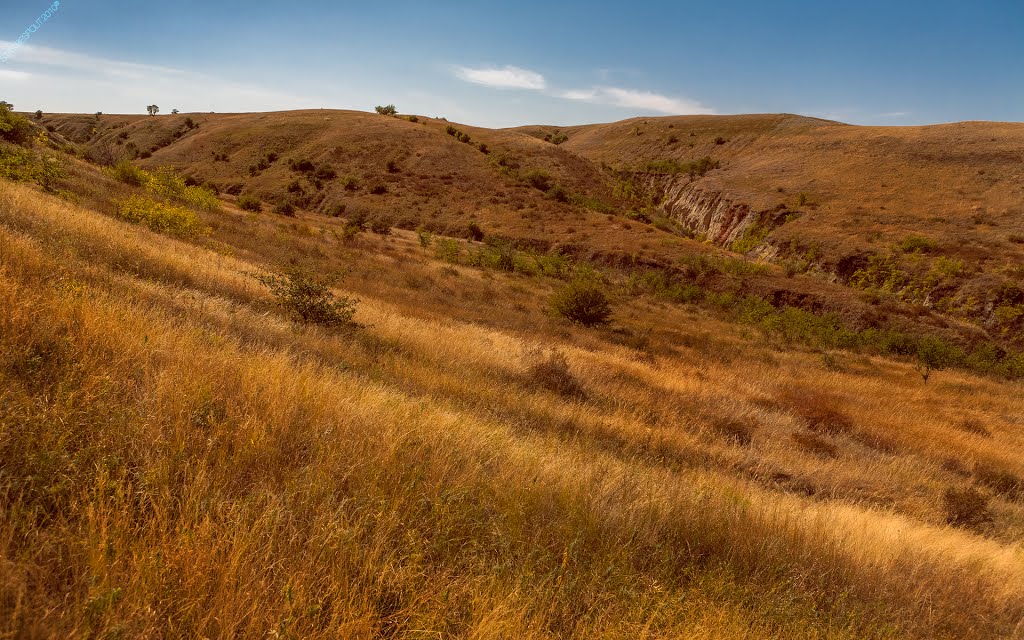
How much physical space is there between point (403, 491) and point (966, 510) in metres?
8.31

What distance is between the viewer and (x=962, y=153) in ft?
142

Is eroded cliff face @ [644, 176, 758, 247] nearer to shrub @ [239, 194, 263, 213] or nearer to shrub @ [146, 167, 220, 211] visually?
shrub @ [239, 194, 263, 213]

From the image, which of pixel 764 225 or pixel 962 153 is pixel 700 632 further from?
pixel 962 153

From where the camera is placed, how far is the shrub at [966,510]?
263 inches

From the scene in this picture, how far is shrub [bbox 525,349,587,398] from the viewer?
858 centimetres

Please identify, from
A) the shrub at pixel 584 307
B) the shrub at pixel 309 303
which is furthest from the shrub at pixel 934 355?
the shrub at pixel 309 303

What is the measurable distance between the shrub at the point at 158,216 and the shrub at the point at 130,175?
10512 millimetres

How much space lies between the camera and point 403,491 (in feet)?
9.57

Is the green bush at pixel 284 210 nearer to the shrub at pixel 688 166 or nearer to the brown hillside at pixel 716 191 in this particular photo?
the brown hillside at pixel 716 191

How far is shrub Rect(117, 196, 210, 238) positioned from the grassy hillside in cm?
418

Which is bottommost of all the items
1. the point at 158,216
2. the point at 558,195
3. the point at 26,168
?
the point at 158,216

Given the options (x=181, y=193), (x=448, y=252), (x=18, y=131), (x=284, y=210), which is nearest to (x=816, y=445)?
(x=448, y=252)

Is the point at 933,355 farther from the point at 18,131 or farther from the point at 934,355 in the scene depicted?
the point at 18,131

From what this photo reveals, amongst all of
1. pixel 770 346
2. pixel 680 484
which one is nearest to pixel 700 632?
pixel 680 484
